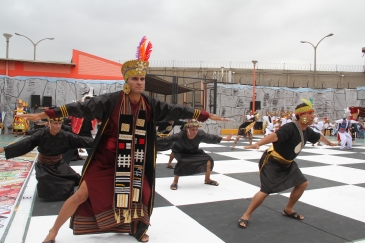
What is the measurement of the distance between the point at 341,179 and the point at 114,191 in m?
4.87

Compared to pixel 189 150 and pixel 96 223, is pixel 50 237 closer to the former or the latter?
pixel 96 223

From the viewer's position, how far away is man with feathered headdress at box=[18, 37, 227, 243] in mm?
2732

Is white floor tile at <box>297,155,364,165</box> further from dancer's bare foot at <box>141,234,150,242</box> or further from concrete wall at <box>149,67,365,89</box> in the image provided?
concrete wall at <box>149,67,365,89</box>

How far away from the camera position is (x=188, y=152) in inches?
214

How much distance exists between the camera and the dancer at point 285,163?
3482mm

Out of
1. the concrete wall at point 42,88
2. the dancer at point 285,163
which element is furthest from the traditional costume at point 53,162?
the concrete wall at point 42,88

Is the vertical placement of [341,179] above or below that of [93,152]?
below

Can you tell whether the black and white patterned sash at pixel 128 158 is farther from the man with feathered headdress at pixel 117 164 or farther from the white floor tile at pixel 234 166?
the white floor tile at pixel 234 166

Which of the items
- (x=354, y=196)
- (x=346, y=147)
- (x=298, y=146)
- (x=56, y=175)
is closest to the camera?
(x=298, y=146)

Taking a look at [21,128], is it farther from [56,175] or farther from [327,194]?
[327,194]

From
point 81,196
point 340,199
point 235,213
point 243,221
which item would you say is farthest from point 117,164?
point 340,199

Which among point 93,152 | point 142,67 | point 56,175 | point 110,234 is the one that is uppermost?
point 142,67

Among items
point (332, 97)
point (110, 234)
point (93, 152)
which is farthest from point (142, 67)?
point (332, 97)

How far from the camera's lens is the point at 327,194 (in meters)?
4.86
